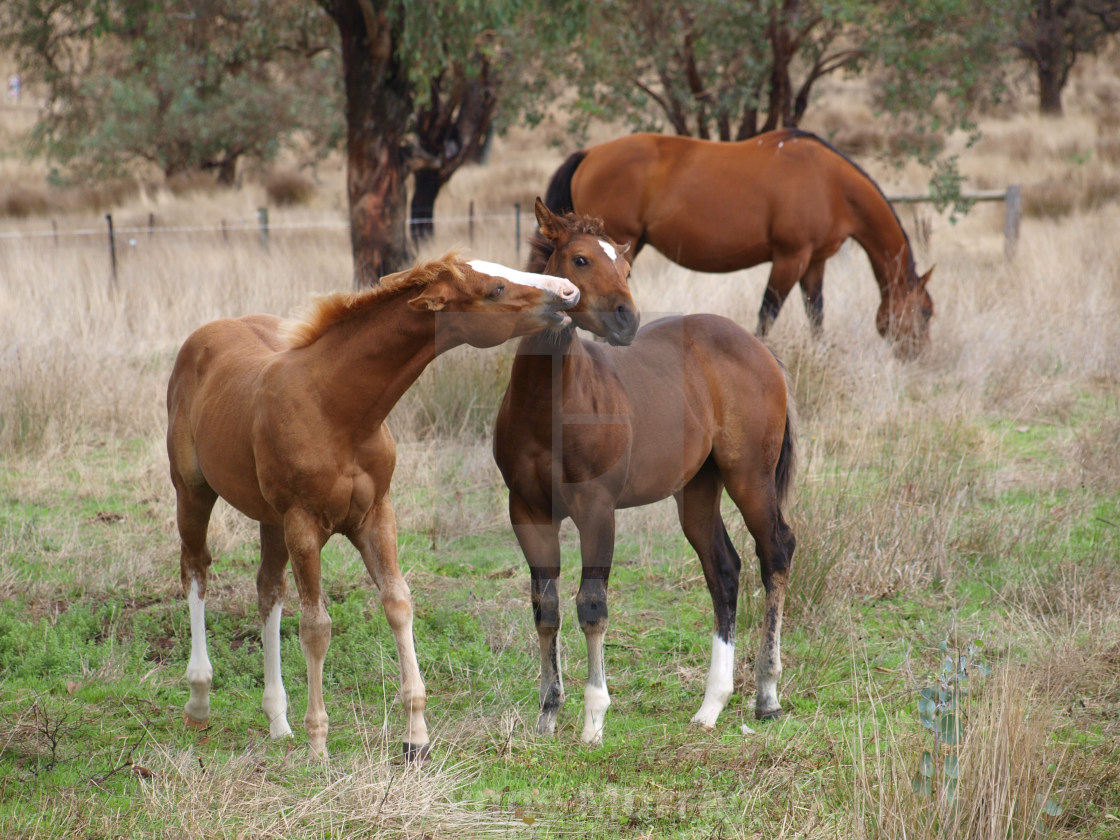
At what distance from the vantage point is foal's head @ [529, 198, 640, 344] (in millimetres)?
3516

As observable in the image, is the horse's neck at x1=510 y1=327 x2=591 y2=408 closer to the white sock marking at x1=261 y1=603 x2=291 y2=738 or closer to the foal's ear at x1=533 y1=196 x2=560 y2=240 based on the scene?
the foal's ear at x1=533 y1=196 x2=560 y2=240

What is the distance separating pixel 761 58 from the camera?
14109mm

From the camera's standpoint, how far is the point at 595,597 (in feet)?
12.3

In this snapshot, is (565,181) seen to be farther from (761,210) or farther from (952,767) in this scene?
(952,767)

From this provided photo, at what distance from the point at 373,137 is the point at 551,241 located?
824 centimetres

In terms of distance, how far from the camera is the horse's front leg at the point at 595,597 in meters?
3.73

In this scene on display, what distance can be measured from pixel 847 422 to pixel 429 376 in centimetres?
290

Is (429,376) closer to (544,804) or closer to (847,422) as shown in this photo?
(847,422)

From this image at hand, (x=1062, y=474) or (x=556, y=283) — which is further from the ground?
(x=556, y=283)

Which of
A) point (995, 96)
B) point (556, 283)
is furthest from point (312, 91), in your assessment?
point (556, 283)

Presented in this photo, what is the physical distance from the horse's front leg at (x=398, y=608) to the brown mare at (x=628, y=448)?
49 centimetres

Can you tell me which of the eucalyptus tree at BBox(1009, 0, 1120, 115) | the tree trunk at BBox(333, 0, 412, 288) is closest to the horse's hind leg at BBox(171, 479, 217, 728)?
the tree trunk at BBox(333, 0, 412, 288)

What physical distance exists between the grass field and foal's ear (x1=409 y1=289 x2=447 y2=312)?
29.0 inches

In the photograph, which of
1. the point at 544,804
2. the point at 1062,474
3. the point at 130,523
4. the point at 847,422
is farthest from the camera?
the point at 847,422
